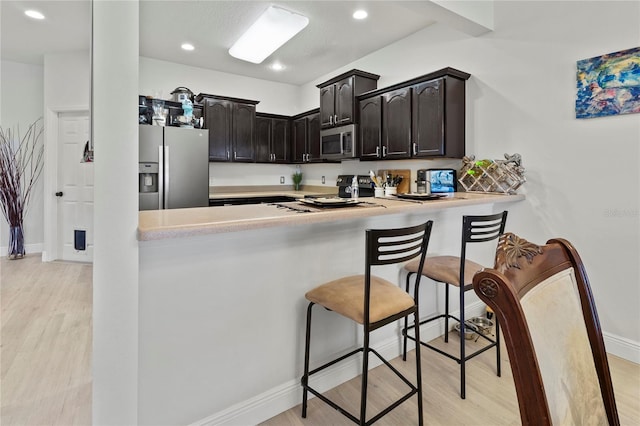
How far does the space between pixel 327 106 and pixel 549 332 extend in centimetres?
409

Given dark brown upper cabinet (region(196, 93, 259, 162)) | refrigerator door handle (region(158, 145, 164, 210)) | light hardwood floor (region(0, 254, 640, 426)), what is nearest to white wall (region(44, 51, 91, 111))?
dark brown upper cabinet (region(196, 93, 259, 162))

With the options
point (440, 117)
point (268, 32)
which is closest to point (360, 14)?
point (268, 32)

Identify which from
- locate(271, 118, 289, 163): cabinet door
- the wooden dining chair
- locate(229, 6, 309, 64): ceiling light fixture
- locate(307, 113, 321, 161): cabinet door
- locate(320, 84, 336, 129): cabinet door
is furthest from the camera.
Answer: locate(271, 118, 289, 163): cabinet door

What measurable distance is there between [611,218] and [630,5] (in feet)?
4.67

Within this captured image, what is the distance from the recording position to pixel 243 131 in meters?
4.83

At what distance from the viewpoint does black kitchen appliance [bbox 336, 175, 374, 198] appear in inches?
165

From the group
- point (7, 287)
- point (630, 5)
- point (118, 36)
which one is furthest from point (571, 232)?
point (7, 287)

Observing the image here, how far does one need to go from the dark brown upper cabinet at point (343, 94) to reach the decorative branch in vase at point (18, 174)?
162 inches

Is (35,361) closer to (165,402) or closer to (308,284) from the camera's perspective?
(165,402)

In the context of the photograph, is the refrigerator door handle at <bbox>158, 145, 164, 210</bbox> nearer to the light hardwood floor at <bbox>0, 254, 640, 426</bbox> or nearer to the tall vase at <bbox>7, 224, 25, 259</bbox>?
the light hardwood floor at <bbox>0, 254, 640, 426</bbox>

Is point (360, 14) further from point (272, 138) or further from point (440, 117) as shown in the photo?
point (272, 138)

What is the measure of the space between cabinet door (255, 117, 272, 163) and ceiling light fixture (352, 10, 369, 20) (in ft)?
7.36

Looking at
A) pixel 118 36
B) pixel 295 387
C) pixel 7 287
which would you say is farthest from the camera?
pixel 7 287

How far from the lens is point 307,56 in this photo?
4320 mm
